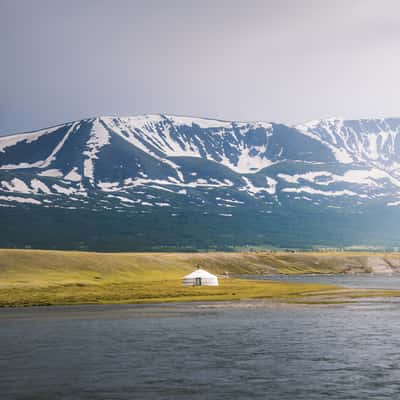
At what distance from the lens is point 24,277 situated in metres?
178

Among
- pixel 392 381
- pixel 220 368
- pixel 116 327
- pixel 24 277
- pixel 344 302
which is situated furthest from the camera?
pixel 24 277

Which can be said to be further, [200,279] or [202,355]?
[200,279]

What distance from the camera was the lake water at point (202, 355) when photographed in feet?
165

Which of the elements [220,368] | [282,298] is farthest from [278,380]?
[282,298]

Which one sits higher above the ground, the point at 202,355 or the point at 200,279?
the point at 202,355

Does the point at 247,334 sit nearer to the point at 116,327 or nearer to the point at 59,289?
the point at 116,327

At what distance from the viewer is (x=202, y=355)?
216 feet

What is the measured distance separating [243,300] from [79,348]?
223 ft

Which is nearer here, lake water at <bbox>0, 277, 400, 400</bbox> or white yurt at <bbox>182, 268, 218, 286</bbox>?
lake water at <bbox>0, 277, 400, 400</bbox>

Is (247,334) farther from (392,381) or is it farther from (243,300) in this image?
(243,300)

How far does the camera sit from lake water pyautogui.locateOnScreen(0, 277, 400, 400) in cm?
5019

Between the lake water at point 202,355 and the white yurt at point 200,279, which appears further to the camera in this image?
the white yurt at point 200,279

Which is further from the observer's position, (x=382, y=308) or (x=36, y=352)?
(x=382, y=308)

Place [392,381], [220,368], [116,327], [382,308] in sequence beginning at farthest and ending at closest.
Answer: [382,308], [116,327], [220,368], [392,381]
